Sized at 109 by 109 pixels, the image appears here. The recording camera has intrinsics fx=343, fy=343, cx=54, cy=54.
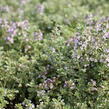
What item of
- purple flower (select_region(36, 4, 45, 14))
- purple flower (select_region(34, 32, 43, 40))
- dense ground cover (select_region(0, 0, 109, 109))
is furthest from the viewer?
purple flower (select_region(36, 4, 45, 14))

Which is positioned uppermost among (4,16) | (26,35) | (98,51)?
(4,16)

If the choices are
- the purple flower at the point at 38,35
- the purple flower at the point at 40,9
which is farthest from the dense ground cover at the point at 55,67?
the purple flower at the point at 40,9

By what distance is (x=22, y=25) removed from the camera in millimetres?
4934

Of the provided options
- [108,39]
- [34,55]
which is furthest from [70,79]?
[34,55]

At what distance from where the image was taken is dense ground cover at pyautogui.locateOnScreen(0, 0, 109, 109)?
363cm

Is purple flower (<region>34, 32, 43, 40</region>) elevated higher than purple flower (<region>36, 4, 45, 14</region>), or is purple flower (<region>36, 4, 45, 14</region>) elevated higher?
purple flower (<region>36, 4, 45, 14</region>)

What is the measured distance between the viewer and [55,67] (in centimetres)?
400

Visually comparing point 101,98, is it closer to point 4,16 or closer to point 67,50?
point 67,50

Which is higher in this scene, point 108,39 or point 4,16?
point 4,16

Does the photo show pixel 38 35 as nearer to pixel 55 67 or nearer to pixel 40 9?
pixel 55 67

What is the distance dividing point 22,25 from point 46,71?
3.73 ft

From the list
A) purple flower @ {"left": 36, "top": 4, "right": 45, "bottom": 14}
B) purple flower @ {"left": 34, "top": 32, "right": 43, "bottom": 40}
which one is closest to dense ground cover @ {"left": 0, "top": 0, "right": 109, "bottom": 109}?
purple flower @ {"left": 34, "top": 32, "right": 43, "bottom": 40}

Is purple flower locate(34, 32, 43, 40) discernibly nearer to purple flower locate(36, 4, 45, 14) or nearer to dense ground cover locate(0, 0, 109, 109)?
dense ground cover locate(0, 0, 109, 109)

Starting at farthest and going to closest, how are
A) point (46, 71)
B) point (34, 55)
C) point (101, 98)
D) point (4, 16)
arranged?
1. point (4, 16)
2. point (34, 55)
3. point (46, 71)
4. point (101, 98)
